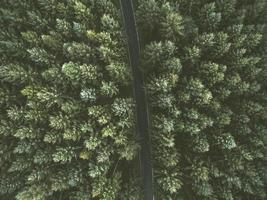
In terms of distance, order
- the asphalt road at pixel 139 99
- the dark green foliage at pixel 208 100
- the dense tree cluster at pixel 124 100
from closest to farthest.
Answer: the dense tree cluster at pixel 124 100 → the dark green foliage at pixel 208 100 → the asphalt road at pixel 139 99

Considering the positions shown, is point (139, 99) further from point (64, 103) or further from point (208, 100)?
point (64, 103)

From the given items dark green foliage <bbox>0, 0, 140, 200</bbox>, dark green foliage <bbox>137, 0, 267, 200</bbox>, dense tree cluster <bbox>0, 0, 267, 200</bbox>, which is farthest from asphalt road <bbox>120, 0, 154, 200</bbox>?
dark green foliage <bbox>0, 0, 140, 200</bbox>

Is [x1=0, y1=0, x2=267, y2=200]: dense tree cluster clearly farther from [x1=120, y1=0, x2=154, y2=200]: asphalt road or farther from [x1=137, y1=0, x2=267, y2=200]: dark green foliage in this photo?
[x1=120, y1=0, x2=154, y2=200]: asphalt road

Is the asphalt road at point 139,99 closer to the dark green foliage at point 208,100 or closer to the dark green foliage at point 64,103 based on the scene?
the dark green foliage at point 208,100

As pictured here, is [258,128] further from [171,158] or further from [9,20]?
[9,20]

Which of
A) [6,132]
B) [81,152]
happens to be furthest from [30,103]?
[81,152]

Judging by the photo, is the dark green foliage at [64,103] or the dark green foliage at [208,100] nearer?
the dark green foliage at [64,103]

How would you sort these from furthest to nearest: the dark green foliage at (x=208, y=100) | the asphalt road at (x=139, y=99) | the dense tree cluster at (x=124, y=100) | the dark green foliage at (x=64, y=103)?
1. the asphalt road at (x=139, y=99)
2. the dark green foliage at (x=208, y=100)
3. the dense tree cluster at (x=124, y=100)
4. the dark green foliage at (x=64, y=103)

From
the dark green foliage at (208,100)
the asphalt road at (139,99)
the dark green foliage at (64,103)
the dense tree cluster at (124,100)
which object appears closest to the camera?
the dark green foliage at (64,103)

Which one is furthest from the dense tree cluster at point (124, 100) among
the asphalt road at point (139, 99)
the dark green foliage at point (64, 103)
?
the asphalt road at point (139, 99)
